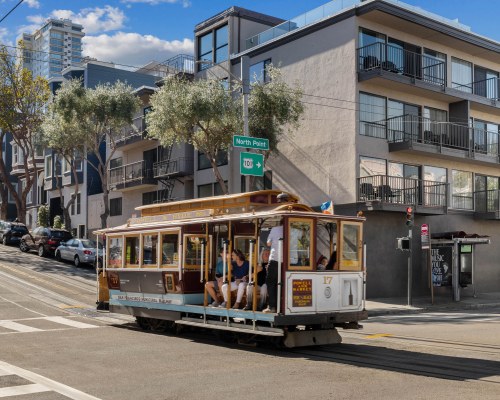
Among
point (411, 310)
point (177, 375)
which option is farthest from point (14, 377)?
point (411, 310)

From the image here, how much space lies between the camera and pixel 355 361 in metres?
10.9

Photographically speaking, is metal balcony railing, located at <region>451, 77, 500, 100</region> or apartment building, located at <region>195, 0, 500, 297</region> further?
metal balcony railing, located at <region>451, 77, 500, 100</region>

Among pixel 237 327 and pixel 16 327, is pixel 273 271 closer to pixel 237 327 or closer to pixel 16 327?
pixel 237 327

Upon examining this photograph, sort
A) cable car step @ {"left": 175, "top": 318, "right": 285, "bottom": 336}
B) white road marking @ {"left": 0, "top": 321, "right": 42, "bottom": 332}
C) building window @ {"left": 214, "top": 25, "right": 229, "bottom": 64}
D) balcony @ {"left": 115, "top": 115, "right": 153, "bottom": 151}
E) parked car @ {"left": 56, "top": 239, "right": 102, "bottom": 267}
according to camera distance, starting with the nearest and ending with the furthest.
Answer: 1. cable car step @ {"left": 175, "top": 318, "right": 285, "bottom": 336}
2. white road marking @ {"left": 0, "top": 321, "right": 42, "bottom": 332}
3. parked car @ {"left": 56, "top": 239, "right": 102, "bottom": 267}
4. building window @ {"left": 214, "top": 25, "right": 229, "bottom": 64}
5. balcony @ {"left": 115, "top": 115, "right": 153, "bottom": 151}

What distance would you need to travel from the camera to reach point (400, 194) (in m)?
27.6

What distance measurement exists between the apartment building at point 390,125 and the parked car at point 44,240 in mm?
10806

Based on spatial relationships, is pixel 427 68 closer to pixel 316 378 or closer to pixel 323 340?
pixel 323 340

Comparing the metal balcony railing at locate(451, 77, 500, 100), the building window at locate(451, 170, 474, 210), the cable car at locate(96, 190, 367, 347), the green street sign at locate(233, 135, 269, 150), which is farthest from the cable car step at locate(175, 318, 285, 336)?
the metal balcony railing at locate(451, 77, 500, 100)

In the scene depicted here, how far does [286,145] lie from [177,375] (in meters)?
21.8

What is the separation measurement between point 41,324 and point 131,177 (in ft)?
86.1

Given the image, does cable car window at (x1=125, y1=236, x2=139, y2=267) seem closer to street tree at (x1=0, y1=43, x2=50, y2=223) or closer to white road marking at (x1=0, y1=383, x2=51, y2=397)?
white road marking at (x1=0, y1=383, x2=51, y2=397)

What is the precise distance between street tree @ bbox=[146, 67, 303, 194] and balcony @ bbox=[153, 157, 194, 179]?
34.4 feet

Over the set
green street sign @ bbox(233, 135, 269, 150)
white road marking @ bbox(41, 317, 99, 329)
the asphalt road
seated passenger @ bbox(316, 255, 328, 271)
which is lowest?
white road marking @ bbox(41, 317, 99, 329)

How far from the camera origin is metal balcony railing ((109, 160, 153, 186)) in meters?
40.7
